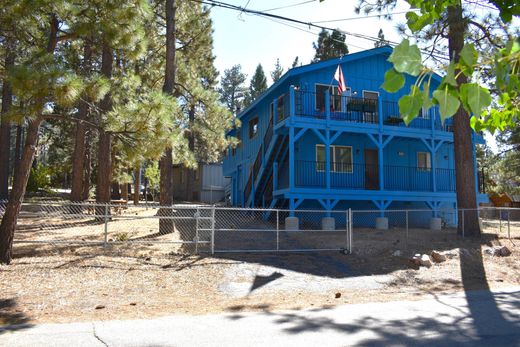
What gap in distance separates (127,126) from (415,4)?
304 inches

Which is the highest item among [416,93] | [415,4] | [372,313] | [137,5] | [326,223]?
[137,5]

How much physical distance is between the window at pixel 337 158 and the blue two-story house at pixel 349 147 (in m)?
0.04

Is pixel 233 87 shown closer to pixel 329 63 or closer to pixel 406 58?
pixel 329 63

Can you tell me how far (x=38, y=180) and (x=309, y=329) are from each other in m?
33.1

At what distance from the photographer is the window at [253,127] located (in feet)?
77.7

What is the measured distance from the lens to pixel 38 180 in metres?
33.9

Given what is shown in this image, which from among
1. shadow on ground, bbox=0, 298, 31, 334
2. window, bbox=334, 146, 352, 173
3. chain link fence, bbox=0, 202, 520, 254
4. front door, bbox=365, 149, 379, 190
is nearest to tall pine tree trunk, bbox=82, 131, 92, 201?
chain link fence, bbox=0, 202, 520, 254

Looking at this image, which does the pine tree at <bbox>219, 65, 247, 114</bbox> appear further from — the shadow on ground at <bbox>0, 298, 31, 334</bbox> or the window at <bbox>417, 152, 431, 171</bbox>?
the shadow on ground at <bbox>0, 298, 31, 334</bbox>

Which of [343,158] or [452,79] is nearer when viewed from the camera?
[452,79]

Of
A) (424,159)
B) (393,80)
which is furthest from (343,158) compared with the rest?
(393,80)

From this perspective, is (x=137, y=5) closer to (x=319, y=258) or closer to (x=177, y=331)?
(x=177, y=331)

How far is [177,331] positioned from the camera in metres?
6.00

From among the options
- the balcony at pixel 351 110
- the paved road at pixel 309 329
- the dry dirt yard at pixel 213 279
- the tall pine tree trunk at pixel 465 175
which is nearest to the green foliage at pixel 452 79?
the paved road at pixel 309 329

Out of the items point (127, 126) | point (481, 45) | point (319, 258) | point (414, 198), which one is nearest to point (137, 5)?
point (127, 126)
